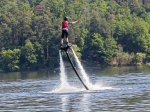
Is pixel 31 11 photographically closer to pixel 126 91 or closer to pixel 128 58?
pixel 128 58

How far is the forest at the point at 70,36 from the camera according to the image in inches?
5969

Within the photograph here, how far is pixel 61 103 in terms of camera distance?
163 ft

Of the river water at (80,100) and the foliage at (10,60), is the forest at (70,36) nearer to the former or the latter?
the foliage at (10,60)

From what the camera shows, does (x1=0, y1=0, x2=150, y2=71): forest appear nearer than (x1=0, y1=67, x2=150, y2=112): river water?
No

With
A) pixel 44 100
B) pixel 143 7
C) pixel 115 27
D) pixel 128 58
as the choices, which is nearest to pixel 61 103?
pixel 44 100

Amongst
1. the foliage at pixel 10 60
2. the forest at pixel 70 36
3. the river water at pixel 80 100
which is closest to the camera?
the river water at pixel 80 100

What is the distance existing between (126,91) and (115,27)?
108 meters

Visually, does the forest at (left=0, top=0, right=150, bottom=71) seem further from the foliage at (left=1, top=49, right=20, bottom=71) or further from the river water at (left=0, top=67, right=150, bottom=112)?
the river water at (left=0, top=67, right=150, bottom=112)

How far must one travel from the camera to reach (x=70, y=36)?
158 meters

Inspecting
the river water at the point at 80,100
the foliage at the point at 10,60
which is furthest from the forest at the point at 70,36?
the river water at the point at 80,100

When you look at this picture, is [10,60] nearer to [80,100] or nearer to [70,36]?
[70,36]

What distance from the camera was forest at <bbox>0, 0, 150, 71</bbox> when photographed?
152 metres

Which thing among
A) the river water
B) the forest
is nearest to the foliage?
the forest

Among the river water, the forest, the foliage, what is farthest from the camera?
the forest
